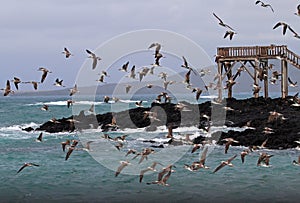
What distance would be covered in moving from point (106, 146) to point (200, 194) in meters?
19.3

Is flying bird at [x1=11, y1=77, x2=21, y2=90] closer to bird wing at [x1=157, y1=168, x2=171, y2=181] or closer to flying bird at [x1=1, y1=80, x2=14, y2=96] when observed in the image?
flying bird at [x1=1, y1=80, x2=14, y2=96]

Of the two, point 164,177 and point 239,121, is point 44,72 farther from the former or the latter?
point 239,121

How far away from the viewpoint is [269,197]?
920 inches

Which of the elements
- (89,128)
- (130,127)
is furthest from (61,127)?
(130,127)

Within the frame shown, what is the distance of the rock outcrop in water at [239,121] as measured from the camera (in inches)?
1506

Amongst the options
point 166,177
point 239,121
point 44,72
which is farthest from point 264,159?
point 239,121

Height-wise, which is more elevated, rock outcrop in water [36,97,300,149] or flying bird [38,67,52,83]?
flying bird [38,67,52,83]

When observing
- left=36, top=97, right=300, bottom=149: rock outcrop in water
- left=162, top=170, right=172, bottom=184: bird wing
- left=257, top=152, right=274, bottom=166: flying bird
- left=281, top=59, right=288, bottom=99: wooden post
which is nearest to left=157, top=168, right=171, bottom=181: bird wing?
left=162, top=170, right=172, bottom=184: bird wing

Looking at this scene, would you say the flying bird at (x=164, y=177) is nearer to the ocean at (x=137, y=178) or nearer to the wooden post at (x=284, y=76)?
the ocean at (x=137, y=178)

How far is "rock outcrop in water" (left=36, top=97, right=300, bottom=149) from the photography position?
38.2 m

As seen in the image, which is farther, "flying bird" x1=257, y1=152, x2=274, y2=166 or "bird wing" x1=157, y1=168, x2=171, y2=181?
"bird wing" x1=157, y1=168, x2=171, y2=181

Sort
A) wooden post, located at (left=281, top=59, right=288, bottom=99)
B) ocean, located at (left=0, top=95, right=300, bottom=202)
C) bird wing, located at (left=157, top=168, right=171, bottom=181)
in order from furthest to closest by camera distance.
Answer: wooden post, located at (left=281, top=59, right=288, bottom=99) → bird wing, located at (left=157, top=168, right=171, bottom=181) → ocean, located at (left=0, top=95, right=300, bottom=202)

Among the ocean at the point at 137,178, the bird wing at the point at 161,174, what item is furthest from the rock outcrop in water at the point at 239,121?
the bird wing at the point at 161,174

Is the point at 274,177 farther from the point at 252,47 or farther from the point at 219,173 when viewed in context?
the point at 252,47
